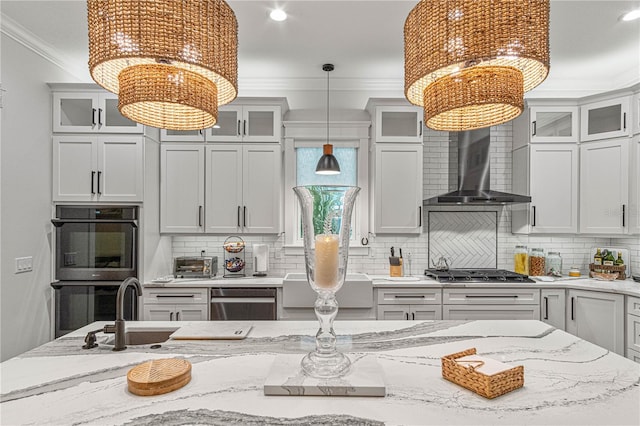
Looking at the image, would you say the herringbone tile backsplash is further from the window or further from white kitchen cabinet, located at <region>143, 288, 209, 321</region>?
white kitchen cabinet, located at <region>143, 288, 209, 321</region>

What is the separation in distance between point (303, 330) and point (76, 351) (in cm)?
99

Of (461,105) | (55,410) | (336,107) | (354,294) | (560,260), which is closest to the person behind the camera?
(55,410)

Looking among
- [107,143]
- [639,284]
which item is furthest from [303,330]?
[639,284]

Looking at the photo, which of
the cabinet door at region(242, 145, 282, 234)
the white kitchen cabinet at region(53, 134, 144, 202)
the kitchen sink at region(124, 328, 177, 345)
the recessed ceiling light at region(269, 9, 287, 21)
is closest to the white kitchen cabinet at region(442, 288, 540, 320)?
the cabinet door at region(242, 145, 282, 234)

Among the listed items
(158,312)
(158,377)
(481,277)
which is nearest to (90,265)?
(158,312)

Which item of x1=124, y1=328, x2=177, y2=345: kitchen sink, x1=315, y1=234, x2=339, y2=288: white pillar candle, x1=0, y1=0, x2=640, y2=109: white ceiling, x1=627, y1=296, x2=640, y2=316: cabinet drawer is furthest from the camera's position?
x1=627, y1=296, x2=640, y2=316: cabinet drawer

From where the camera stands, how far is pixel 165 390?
112 centimetres

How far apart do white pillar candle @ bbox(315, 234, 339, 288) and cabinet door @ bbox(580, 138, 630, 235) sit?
3365 millimetres

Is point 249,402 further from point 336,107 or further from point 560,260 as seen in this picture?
point 560,260

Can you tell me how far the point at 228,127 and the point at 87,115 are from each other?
1268 mm

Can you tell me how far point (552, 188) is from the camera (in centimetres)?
352

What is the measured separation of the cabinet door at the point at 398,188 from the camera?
11.6 feet

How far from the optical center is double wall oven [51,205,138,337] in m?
3.19

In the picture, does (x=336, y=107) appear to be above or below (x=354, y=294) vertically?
above
